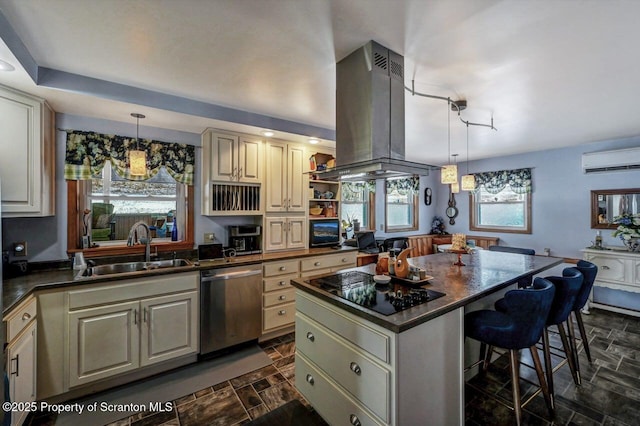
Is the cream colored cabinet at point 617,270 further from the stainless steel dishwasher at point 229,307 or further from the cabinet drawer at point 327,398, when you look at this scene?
the stainless steel dishwasher at point 229,307

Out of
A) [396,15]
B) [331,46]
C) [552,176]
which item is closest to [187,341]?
[331,46]

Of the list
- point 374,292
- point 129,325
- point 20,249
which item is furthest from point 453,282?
point 20,249

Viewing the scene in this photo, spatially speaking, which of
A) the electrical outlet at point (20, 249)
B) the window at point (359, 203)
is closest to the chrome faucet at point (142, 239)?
the electrical outlet at point (20, 249)

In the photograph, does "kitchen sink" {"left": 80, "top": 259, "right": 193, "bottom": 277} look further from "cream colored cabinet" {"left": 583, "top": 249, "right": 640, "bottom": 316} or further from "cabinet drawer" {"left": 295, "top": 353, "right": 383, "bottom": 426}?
"cream colored cabinet" {"left": 583, "top": 249, "right": 640, "bottom": 316}

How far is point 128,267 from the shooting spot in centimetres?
275

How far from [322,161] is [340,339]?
2.93m

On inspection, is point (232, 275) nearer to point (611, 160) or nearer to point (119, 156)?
point (119, 156)

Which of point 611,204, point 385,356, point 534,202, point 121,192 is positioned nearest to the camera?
point 385,356

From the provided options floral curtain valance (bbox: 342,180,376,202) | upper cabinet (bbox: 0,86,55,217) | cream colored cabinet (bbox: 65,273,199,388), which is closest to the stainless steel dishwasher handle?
cream colored cabinet (bbox: 65,273,199,388)

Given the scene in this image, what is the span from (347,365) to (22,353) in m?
2.11

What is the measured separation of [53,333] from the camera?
204cm

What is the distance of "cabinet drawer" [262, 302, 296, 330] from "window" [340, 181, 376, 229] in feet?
7.27

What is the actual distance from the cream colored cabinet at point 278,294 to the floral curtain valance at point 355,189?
2.21m

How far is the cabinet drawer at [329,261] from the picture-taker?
3384mm
